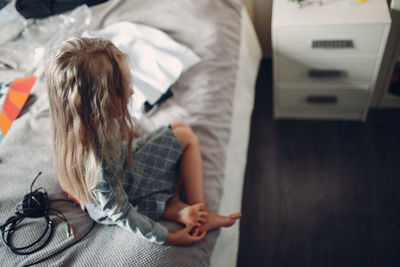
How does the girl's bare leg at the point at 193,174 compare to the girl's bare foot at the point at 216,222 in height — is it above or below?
above

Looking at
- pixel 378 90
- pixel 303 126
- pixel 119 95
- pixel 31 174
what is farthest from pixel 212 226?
pixel 378 90

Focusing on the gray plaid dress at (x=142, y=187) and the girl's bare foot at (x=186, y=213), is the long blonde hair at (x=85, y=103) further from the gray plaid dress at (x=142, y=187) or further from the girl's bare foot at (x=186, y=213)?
the girl's bare foot at (x=186, y=213)

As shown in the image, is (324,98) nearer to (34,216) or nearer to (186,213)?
(186,213)

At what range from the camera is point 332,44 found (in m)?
1.41

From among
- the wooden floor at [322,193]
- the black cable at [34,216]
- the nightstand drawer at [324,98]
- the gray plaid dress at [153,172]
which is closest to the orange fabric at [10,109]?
the black cable at [34,216]

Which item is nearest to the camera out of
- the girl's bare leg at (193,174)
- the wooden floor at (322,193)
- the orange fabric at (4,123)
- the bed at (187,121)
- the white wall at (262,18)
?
the bed at (187,121)

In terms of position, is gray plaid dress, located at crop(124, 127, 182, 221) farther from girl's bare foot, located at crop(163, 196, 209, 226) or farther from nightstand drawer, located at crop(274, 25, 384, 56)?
nightstand drawer, located at crop(274, 25, 384, 56)

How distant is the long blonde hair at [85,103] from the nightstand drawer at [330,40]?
80 cm

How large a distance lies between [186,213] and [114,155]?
26 centimetres

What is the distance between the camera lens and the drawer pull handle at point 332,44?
1.39 meters

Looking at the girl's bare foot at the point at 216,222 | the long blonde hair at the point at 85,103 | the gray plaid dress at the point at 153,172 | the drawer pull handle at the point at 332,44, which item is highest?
the long blonde hair at the point at 85,103

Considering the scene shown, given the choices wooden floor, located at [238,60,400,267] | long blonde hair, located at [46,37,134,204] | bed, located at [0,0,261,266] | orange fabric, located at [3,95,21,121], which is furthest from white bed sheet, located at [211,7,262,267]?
orange fabric, located at [3,95,21,121]

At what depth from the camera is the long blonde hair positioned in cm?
79

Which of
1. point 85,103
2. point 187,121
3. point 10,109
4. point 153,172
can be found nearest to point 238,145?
point 187,121
